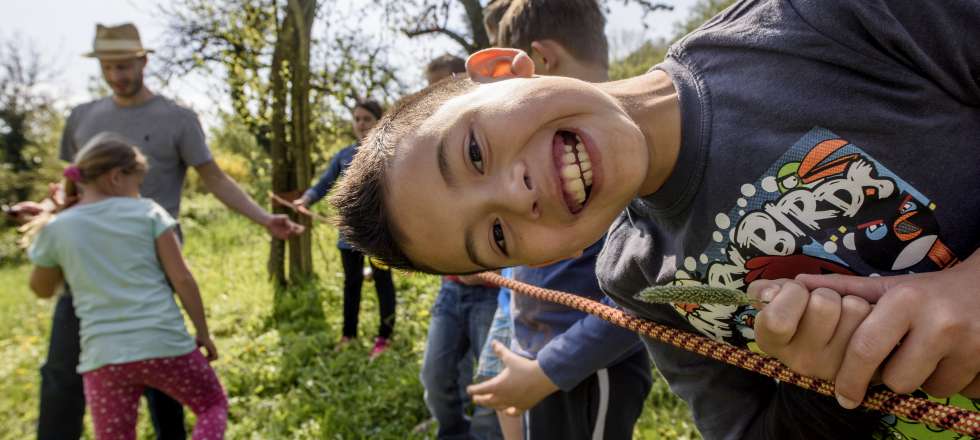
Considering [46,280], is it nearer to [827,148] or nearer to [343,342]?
[343,342]

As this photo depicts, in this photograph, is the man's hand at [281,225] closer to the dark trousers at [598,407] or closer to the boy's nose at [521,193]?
the dark trousers at [598,407]

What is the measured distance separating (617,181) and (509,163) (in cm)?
23

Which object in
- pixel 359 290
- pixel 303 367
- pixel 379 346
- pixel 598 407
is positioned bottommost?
pixel 303 367

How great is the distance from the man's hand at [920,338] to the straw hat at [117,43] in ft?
13.4

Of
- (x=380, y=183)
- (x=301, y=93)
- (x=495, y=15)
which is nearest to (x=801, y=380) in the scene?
(x=380, y=183)

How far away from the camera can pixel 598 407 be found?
194cm

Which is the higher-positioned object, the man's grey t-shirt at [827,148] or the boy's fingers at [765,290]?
the man's grey t-shirt at [827,148]

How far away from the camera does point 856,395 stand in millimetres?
815

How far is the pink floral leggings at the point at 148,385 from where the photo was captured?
2.73m

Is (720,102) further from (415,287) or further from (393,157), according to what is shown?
(415,287)

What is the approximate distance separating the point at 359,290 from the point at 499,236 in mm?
3930

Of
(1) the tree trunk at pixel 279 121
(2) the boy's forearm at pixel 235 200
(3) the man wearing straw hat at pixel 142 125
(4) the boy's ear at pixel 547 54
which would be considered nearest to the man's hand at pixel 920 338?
(4) the boy's ear at pixel 547 54

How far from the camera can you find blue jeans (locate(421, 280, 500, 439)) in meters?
2.88

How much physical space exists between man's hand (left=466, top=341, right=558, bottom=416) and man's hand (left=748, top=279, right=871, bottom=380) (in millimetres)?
1072
